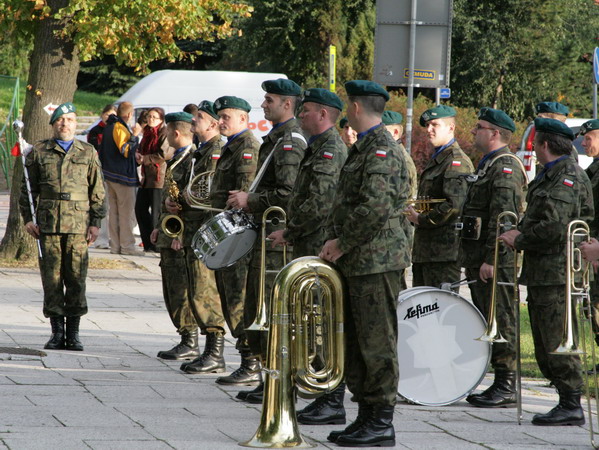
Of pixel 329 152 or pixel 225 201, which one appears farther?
pixel 225 201

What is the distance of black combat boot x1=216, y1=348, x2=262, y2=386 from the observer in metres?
7.87

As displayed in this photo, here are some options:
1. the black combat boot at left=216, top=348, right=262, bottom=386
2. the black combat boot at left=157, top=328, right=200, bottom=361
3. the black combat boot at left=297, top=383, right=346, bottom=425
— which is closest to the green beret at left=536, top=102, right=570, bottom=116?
the black combat boot at left=297, top=383, right=346, bottom=425

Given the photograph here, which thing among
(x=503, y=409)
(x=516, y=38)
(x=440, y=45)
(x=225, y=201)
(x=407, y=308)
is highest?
(x=516, y=38)

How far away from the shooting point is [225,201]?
7.89m

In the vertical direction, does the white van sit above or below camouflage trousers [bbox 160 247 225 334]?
above

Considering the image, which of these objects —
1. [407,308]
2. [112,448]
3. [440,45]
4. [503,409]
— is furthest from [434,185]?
[440,45]

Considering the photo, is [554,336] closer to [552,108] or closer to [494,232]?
[494,232]

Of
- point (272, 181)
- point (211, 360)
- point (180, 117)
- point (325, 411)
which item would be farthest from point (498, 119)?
point (211, 360)

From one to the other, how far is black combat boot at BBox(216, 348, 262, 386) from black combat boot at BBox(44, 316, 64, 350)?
1842mm

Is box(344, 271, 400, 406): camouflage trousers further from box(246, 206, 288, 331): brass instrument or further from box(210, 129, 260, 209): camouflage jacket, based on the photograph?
box(210, 129, 260, 209): camouflage jacket

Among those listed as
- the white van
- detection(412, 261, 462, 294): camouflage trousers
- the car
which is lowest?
detection(412, 261, 462, 294): camouflage trousers

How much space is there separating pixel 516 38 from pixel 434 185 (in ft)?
85.3

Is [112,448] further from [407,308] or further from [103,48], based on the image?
[103,48]

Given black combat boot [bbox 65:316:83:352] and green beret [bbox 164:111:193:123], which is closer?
green beret [bbox 164:111:193:123]
